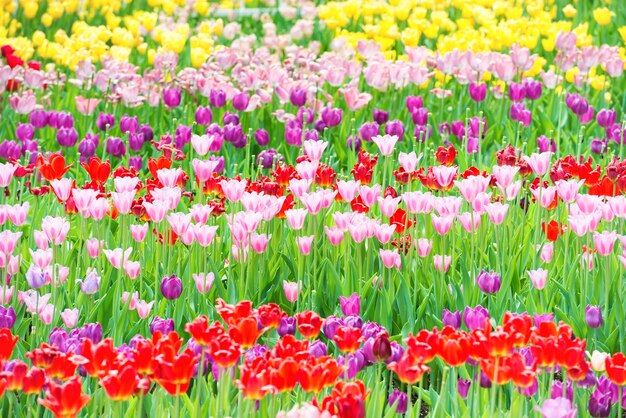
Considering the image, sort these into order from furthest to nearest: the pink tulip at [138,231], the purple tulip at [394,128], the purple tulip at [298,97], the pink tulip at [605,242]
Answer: the purple tulip at [298,97] → the purple tulip at [394,128] → the pink tulip at [138,231] → the pink tulip at [605,242]

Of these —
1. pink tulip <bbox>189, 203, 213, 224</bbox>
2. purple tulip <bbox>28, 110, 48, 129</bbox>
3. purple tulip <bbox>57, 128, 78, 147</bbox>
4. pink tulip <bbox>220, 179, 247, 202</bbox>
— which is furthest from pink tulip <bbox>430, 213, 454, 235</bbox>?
purple tulip <bbox>28, 110, 48, 129</bbox>

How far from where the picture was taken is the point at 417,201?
3674mm

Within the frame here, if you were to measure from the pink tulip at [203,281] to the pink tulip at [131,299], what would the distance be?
0.62 feet

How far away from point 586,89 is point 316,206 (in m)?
3.61

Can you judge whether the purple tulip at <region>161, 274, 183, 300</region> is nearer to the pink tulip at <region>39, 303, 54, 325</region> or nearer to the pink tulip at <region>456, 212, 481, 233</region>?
the pink tulip at <region>39, 303, 54, 325</region>

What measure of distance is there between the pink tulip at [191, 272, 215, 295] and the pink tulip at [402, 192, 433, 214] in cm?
70

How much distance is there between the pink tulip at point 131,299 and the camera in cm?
336

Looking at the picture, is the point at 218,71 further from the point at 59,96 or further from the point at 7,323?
the point at 7,323

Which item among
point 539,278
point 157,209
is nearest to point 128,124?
point 157,209

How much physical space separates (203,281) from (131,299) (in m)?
0.24

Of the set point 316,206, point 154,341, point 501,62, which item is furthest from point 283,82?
point 154,341

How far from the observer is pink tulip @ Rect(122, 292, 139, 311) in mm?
3355

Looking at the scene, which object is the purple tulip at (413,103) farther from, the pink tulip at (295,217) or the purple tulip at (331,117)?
the pink tulip at (295,217)

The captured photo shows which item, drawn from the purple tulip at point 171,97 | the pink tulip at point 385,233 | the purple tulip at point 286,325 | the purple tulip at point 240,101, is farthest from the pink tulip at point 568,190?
the purple tulip at point 171,97
